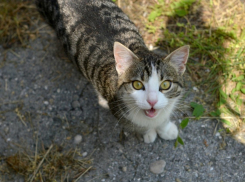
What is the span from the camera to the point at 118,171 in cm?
283

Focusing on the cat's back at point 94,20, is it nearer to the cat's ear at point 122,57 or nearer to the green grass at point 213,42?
the cat's ear at point 122,57

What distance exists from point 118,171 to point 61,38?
1634 mm

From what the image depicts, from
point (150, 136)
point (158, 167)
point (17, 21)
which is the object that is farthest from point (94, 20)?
point (158, 167)

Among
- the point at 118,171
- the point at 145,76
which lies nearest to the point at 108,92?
the point at 145,76

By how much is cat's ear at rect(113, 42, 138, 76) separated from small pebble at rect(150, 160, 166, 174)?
1082 millimetres

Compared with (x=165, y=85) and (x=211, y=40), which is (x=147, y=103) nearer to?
(x=165, y=85)

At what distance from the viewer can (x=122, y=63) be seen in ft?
7.68

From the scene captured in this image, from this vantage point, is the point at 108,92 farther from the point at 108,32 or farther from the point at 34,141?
the point at 34,141

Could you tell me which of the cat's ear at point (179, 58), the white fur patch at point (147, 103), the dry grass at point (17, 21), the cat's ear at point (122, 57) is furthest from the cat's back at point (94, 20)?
the dry grass at point (17, 21)

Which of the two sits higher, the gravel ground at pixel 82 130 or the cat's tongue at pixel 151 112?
the cat's tongue at pixel 151 112

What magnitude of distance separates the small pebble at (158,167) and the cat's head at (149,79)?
0.65 metres

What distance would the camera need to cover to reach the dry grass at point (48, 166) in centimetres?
285

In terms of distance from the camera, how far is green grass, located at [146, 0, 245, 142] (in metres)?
3.04

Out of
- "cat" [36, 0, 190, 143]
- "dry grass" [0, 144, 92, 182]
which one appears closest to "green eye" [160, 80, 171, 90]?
"cat" [36, 0, 190, 143]
